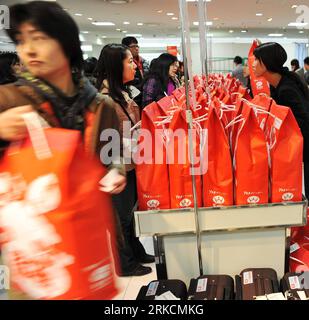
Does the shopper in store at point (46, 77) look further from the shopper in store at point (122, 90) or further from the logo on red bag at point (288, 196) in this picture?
the shopper in store at point (122, 90)

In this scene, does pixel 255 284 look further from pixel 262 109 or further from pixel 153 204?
pixel 262 109

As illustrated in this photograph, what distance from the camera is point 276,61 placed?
215 centimetres

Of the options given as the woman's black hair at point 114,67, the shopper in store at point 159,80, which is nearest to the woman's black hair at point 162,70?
the shopper in store at point 159,80

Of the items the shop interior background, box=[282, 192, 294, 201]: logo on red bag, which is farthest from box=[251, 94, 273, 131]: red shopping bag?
the shop interior background

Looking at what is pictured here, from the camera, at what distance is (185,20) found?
1235 mm

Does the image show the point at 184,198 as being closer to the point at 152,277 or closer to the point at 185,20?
the point at 185,20

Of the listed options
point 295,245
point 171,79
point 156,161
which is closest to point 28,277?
point 156,161

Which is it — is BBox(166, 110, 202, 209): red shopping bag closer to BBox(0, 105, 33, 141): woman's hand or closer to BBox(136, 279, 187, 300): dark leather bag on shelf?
BBox(136, 279, 187, 300): dark leather bag on shelf

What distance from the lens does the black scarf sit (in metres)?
0.80

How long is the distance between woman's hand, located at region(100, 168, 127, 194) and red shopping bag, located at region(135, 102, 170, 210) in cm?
38

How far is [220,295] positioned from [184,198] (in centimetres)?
38

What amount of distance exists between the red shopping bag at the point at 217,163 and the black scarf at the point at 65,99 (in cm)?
56

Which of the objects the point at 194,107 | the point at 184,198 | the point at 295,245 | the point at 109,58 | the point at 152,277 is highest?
the point at 109,58

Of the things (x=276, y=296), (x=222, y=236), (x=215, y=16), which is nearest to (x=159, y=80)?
(x=222, y=236)
